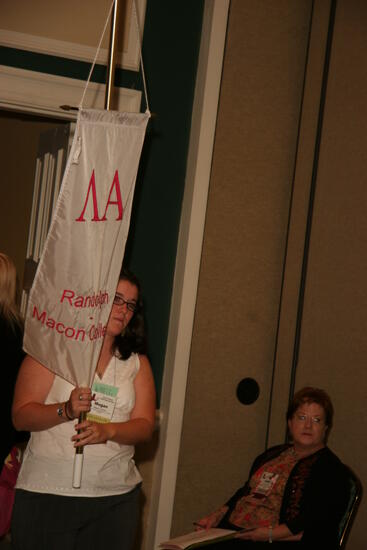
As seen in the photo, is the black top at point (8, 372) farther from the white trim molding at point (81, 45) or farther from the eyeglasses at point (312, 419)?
the white trim molding at point (81, 45)

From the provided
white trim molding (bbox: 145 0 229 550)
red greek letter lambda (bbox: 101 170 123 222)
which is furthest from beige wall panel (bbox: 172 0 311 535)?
red greek letter lambda (bbox: 101 170 123 222)

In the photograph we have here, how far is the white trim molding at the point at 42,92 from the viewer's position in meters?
3.64

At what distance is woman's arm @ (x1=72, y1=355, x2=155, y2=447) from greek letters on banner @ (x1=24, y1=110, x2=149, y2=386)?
17 cm

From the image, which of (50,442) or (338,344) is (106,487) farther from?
(338,344)

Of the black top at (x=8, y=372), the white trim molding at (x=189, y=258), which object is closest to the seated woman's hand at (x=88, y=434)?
the black top at (x=8, y=372)

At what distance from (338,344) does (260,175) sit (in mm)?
958

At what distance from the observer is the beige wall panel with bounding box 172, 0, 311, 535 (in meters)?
3.94

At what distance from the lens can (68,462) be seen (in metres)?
2.42

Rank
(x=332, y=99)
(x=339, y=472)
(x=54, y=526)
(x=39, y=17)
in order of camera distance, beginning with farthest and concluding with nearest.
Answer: (x=332, y=99) < (x=39, y=17) < (x=339, y=472) < (x=54, y=526)

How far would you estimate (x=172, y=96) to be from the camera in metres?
3.95

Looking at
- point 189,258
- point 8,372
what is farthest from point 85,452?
point 189,258

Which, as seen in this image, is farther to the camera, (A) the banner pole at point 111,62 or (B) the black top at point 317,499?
(B) the black top at point 317,499

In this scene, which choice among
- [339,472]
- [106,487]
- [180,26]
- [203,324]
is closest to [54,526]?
[106,487]

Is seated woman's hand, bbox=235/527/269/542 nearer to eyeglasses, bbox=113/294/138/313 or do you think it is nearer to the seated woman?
the seated woman
